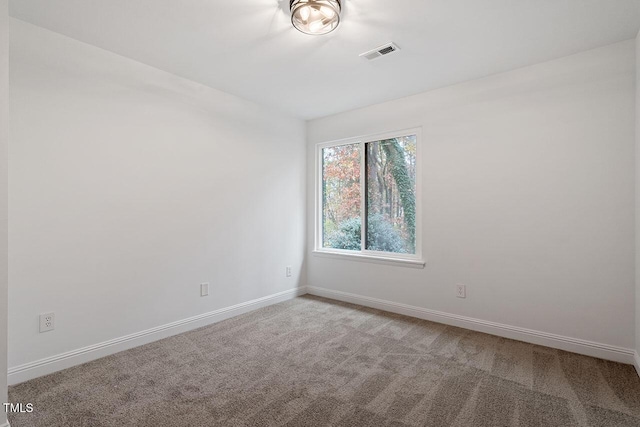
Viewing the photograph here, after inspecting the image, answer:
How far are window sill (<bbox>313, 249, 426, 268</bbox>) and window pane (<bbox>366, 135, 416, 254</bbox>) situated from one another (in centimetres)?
14

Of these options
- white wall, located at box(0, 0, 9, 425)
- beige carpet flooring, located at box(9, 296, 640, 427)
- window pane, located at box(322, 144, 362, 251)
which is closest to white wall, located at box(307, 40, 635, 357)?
beige carpet flooring, located at box(9, 296, 640, 427)

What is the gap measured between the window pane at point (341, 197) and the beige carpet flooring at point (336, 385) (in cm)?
151

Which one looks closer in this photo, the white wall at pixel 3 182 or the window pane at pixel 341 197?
the white wall at pixel 3 182

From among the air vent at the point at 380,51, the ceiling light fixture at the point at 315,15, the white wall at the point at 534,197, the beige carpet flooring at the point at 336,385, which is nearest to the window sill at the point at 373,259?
the white wall at the point at 534,197

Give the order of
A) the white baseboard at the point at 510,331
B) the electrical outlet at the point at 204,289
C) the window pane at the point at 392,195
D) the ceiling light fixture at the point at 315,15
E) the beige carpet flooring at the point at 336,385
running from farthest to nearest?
the window pane at the point at 392,195 → the electrical outlet at the point at 204,289 → the white baseboard at the point at 510,331 → the ceiling light fixture at the point at 315,15 → the beige carpet flooring at the point at 336,385

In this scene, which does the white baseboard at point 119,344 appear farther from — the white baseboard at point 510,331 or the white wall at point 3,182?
the white baseboard at point 510,331

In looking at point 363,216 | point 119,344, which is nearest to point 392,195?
point 363,216

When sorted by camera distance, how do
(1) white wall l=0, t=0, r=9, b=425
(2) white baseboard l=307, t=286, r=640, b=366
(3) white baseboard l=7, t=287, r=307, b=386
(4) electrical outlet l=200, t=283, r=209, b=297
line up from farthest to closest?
(4) electrical outlet l=200, t=283, r=209, b=297
(2) white baseboard l=307, t=286, r=640, b=366
(3) white baseboard l=7, t=287, r=307, b=386
(1) white wall l=0, t=0, r=9, b=425

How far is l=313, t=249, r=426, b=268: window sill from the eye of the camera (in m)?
3.58

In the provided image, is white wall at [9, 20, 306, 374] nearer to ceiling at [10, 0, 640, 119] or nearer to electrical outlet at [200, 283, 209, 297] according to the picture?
electrical outlet at [200, 283, 209, 297]

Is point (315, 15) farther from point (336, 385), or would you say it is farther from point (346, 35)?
point (336, 385)

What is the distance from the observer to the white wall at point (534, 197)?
8.31ft

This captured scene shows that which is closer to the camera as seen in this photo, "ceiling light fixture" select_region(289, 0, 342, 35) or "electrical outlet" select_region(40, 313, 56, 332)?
"ceiling light fixture" select_region(289, 0, 342, 35)

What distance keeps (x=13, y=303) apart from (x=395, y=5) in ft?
10.7
